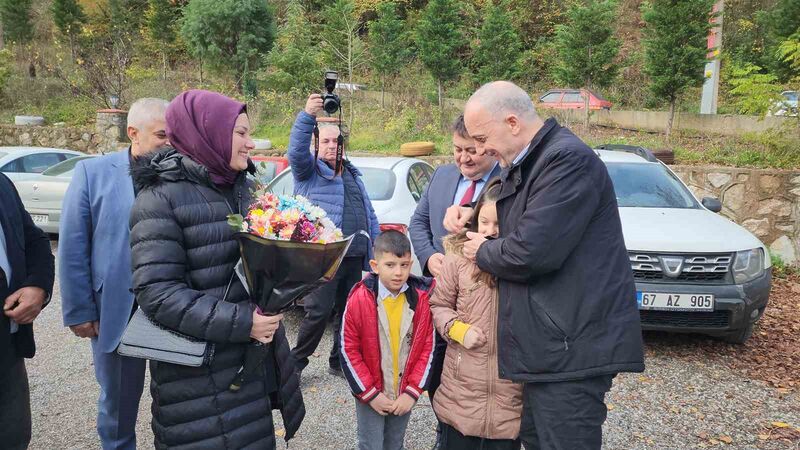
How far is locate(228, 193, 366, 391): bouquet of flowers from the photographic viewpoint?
1.88 meters

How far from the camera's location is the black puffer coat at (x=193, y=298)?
188 centimetres

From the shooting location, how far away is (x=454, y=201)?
3.42 m

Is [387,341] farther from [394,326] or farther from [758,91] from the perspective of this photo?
[758,91]

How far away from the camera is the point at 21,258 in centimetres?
259

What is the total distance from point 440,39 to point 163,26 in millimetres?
14743

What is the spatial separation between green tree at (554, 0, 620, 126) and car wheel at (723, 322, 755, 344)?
10.0 metres

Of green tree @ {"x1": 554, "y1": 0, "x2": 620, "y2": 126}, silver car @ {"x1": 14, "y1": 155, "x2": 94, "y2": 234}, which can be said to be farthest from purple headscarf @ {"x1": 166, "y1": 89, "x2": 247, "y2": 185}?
green tree @ {"x1": 554, "y1": 0, "x2": 620, "y2": 126}

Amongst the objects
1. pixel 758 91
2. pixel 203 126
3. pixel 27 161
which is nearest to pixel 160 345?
pixel 203 126

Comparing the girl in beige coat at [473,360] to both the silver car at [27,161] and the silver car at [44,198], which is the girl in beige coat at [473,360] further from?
the silver car at [27,161]

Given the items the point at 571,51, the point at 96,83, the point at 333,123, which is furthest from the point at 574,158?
the point at 96,83

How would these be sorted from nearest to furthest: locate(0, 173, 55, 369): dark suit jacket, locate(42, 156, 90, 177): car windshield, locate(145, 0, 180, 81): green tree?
locate(0, 173, 55, 369): dark suit jacket
locate(42, 156, 90, 177): car windshield
locate(145, 0, 180, 81): green tree

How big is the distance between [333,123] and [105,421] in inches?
95.7

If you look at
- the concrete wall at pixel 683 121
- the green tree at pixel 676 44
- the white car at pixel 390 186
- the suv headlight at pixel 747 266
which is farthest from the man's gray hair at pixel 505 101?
the green tree at pixel 676 44

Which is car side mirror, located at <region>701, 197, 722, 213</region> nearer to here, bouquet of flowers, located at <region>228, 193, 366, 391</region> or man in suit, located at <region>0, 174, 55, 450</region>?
bouquet of flowers, located at <region>228, 193, 366, 391</region>
